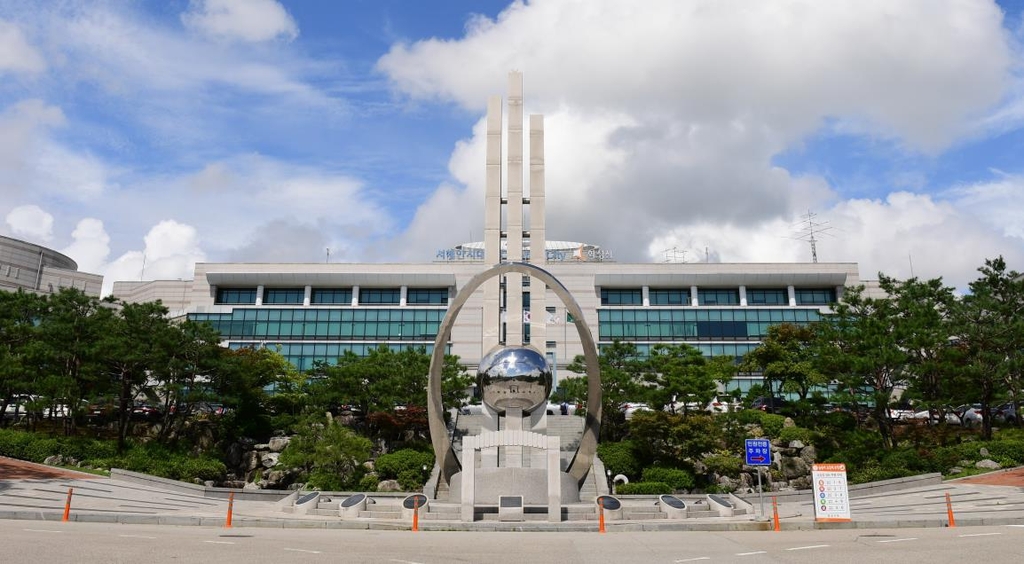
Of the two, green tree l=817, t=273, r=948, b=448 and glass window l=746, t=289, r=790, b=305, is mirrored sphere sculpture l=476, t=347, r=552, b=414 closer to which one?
green tree l=817, t=273, r=948, b=448

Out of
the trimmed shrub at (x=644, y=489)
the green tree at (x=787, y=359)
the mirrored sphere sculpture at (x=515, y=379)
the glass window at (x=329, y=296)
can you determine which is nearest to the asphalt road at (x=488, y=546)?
the mirrored sphere sculpture at (x=515, y=379)

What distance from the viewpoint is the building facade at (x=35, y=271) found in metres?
76.7

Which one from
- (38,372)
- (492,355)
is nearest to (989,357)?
(492,355)

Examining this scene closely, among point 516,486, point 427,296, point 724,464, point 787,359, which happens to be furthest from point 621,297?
point 516,486

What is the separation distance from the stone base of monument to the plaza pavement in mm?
3129

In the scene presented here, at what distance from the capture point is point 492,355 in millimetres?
25000

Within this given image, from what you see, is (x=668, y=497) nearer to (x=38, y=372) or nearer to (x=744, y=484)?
(x=744, y=484)

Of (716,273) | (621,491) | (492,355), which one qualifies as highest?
(716,273)

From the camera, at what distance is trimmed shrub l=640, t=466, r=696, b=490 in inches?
1245

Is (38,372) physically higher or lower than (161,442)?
higher

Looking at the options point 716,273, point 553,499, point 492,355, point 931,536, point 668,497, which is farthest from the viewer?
point 716,273

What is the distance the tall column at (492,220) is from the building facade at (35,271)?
175 ft

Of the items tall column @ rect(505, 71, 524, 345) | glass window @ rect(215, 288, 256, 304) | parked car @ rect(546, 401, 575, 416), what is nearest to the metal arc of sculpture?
parked car @ rect(546, 401, 575, 416)

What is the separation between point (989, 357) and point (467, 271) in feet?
145
